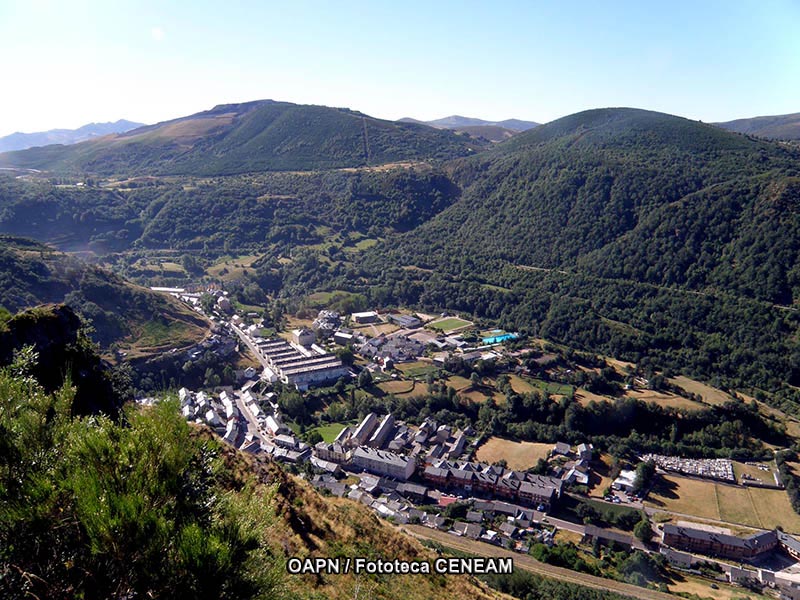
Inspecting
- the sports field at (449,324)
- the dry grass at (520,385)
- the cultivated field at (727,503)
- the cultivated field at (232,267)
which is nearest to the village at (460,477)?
the cultivated field at (727,503)

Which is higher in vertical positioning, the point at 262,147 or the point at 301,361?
the point at 262,147

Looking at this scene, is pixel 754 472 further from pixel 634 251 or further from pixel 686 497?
pixel 634 251

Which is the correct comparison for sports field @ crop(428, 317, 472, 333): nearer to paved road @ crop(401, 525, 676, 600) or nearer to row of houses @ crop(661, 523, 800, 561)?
paved road @ crop(401, 525, 676, 600)

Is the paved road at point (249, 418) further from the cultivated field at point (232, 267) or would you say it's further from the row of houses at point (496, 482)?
the cultivated field at point (232, 267)

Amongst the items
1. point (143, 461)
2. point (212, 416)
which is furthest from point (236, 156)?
→ point (143, 461)

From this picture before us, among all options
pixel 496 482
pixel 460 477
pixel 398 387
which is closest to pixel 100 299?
pixel 398 387

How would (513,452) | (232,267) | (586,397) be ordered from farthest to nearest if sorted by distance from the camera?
1. (232,267)
2. (586,397)
3. (513,452)
